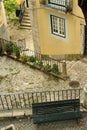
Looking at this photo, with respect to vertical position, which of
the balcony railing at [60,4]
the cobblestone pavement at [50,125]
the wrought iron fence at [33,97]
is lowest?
the cobblestone pavement at [50,125]

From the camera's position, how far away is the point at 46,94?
14.2 metres

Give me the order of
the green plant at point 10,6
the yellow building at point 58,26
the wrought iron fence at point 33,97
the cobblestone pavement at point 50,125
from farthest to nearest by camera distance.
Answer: the green plant at point 10,6 < the yellow building at point 58,26 < the wrought iron fence at point 33,97 < the cobblestone pavement at point 50,125

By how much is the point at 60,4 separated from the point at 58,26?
65.2 inches

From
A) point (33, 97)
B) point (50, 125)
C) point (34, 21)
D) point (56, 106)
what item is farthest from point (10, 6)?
point (50, 125)

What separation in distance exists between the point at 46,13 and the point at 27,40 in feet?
23.8

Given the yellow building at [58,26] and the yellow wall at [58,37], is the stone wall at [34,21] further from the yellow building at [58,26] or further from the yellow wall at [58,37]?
the yellow wall at [58,37]

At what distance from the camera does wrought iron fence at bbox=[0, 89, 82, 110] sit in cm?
1354

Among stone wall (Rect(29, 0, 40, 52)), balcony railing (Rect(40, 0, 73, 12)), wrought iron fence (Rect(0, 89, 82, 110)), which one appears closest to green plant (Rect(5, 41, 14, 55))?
stone wall (Rect(29, 0, 40, 52))

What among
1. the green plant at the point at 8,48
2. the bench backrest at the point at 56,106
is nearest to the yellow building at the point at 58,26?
A: the green plant at the point at 8,48

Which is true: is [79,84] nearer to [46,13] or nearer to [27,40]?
[46,13]

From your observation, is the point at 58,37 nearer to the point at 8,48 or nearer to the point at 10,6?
the point at 8,48

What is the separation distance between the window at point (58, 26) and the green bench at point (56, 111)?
7683 millimetres

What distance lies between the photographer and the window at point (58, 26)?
734 inches

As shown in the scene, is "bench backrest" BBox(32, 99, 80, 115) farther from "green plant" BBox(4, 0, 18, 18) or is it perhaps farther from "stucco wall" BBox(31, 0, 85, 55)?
"green plant" BBox(4, 0, 18, 18)
